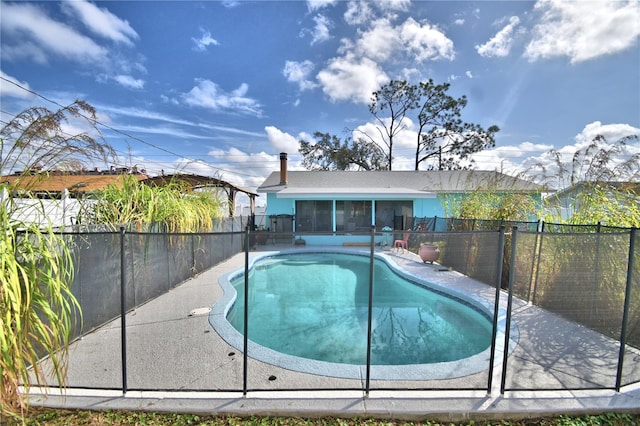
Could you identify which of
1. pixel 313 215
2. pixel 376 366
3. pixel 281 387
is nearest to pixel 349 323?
pixel 376 366

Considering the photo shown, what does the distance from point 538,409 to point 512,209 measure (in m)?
5.78

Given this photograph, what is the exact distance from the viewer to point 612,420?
251 cm

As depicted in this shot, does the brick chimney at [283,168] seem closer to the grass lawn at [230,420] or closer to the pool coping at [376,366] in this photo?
the pool coping at [376,366]

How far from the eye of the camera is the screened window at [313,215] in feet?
48.5

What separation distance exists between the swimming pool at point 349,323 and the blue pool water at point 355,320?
0.05ft

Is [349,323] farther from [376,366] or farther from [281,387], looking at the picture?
[281,387]

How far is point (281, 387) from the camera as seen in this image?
283 cm

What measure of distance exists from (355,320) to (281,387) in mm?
2450

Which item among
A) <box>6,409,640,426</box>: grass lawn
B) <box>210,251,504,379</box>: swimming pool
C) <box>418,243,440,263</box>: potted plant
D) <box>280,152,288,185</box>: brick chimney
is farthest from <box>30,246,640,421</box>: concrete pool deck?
<box>280,152,288,185</box>: brick chimney

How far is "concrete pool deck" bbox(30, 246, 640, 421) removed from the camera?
253 centimetres

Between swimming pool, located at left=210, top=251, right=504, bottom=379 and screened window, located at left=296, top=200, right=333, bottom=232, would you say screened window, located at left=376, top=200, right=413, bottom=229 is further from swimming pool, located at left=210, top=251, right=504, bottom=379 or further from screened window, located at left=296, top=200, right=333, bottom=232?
swimming pool, located at left=210, top=251, right=504, bottom=379

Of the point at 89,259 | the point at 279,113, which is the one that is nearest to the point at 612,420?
the point at 89,259

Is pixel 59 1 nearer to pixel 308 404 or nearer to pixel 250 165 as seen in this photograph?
pixel 308 404

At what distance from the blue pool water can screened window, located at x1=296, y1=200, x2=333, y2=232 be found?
7406mm
